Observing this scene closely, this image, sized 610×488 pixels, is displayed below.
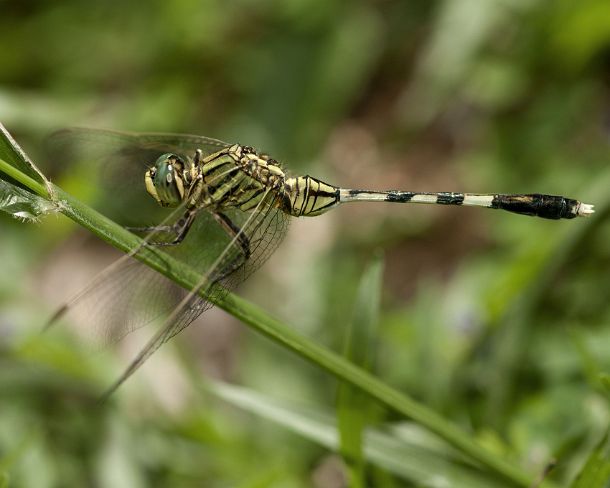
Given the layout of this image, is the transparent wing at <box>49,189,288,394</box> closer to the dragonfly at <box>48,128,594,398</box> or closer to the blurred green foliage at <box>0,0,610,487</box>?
the dragonfly at <box>48,128,594,398</box>

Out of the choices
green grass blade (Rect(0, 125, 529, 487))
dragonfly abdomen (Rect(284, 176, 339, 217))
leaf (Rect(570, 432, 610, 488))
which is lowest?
leaf (Rect(570, 432, 610, 488))

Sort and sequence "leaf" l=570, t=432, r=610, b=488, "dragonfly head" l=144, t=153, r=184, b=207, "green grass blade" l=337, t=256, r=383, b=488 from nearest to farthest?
"leaf" l=570, t=432, r=610, b=488 < "green grass blade" l=337, t=256, r=383, b=488 < "dragonfly head" l=144, t=153, r=184, b=207

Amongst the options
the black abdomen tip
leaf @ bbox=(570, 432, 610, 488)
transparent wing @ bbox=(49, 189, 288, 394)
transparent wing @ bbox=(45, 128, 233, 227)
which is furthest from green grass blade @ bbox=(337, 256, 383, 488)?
the black abdomen tip

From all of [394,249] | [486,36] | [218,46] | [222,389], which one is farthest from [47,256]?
[486,36]

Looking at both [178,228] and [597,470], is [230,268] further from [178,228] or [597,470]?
[597,470]

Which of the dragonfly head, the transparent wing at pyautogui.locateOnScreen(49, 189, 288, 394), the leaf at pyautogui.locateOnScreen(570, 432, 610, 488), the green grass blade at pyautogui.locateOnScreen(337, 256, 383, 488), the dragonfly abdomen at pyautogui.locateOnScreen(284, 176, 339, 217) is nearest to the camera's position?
the leaf at pyautogui.locateOnScreen(570, 432, 610, 488)

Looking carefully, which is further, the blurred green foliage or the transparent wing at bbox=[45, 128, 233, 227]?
the blurred green foliage

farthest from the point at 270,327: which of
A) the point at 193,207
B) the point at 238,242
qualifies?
the point at 193,207

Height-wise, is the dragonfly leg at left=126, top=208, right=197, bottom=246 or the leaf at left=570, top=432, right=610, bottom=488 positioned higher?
the dragonfly leg at left=126, top=208, right=197, bottom=246

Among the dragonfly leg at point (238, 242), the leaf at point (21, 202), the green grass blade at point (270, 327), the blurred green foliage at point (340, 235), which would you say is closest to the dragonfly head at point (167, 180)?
the dragonfly leg at point (238, 242)
